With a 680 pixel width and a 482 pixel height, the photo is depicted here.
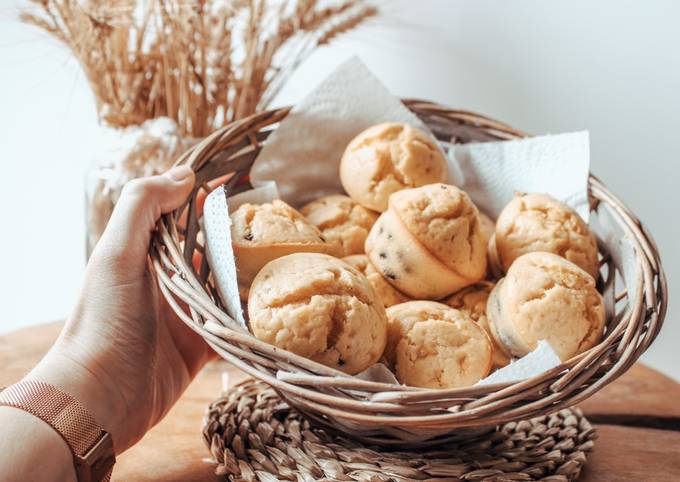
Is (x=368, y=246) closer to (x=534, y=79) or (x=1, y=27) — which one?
(x=534, y=79)

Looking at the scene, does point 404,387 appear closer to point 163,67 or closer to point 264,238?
point 264,238

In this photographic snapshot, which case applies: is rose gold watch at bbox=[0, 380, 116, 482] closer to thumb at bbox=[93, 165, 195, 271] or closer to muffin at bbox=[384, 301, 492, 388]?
thumb at bbox=[93, 165, 195, 271]

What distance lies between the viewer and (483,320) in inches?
42.5

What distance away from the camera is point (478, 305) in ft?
3.62

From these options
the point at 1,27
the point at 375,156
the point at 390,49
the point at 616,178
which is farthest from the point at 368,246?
the point at 1,27

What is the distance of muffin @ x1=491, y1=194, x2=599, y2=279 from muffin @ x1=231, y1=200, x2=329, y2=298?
0.28 metres

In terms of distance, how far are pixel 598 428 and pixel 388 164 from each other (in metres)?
0.58

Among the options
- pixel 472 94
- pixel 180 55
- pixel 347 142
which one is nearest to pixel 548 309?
pixel 347 142

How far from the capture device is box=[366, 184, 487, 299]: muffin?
1.06m

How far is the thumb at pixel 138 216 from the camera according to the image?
3.44 ft

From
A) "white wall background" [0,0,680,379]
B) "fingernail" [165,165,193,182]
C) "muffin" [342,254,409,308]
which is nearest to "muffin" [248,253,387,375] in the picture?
"muffin" [342,254,409,308]

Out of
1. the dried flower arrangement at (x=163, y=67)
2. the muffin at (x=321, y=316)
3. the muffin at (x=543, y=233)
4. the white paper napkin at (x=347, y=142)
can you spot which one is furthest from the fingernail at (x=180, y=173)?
the muffin at (x=543, y=233)

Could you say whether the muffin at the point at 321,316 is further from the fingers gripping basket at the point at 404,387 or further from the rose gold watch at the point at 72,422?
the rose gold watch at the point at 72,422

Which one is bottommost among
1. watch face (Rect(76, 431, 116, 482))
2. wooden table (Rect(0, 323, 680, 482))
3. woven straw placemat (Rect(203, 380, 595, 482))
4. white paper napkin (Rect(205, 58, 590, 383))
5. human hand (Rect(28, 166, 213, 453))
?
wooden table (Rect(0, 323, 680, 482))
